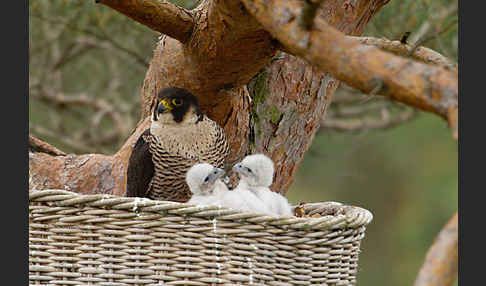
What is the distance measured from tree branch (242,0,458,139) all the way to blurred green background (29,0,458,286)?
0.36ft

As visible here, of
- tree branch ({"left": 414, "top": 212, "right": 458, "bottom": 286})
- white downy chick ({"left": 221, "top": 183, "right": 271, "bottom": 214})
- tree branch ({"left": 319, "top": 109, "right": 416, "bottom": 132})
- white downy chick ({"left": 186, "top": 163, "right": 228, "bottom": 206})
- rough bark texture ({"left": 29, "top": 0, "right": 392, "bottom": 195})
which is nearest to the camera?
tree branch ({"left": 414, "top": 212, "right": 458, "bottom": 286})

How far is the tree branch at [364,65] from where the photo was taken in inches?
65.1

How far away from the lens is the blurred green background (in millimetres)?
4852

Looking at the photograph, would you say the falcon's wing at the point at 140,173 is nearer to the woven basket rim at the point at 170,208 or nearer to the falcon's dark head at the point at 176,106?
the falcon's dark head at the point at 176,106

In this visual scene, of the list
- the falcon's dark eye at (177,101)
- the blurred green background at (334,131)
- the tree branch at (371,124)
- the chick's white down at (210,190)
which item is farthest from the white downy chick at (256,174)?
the tree branch at (371,124)

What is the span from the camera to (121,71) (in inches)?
274

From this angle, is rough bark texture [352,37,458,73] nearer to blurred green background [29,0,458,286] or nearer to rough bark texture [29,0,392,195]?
blurred green background [29,0,458,286]

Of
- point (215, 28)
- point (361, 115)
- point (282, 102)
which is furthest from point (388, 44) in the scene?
point (361, 115)

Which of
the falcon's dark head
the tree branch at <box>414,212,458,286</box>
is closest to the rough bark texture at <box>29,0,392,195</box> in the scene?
the falcon's dark head

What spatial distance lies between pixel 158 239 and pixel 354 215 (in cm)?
72

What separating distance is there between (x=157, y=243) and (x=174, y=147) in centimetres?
85

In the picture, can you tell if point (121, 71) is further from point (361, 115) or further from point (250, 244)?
point (250, 244)

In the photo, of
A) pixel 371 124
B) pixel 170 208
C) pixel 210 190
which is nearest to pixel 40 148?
pixel 210 190

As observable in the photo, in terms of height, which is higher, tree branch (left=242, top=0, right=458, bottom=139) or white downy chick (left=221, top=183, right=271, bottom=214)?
tree branch (left=242, top=0, right=458, bottom=139)
